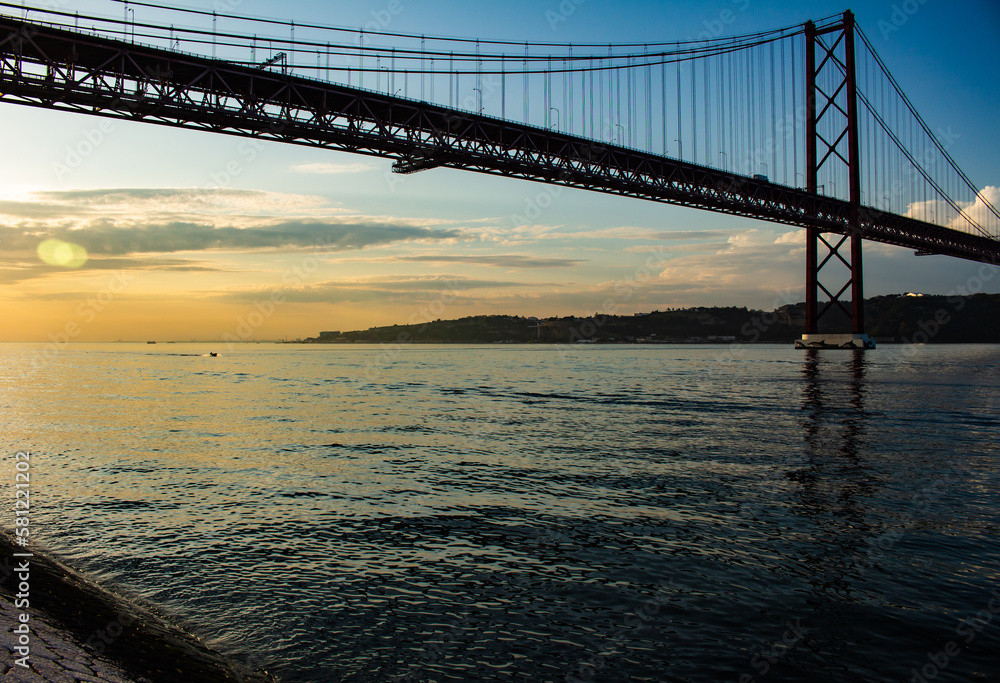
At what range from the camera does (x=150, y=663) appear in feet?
13.8

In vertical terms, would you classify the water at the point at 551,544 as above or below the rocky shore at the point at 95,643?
below

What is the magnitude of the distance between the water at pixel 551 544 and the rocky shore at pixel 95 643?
281 millimetres

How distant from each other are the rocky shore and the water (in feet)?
0.92

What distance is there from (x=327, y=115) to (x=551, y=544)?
38681mm

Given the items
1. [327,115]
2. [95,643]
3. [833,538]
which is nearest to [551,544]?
[833,538]

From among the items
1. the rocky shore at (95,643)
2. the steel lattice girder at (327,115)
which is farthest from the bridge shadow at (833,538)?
the steel lattice girder at (327,115)

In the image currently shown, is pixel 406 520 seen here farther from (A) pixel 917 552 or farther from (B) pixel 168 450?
(B) pixel 168 450

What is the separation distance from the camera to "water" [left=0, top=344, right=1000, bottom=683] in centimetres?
464

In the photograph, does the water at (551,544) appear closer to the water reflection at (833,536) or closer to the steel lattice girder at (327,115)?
the water reflection at (833,536)

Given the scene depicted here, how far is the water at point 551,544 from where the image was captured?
4645 millimetres

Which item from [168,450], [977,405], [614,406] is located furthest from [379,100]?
[977,405]

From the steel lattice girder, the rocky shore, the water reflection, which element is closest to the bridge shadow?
the water reflection

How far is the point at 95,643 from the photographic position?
436 centimetres

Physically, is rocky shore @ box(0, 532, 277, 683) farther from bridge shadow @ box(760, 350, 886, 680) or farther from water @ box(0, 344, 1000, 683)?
bridge shadow @ box(760, 350, 886, 680)
